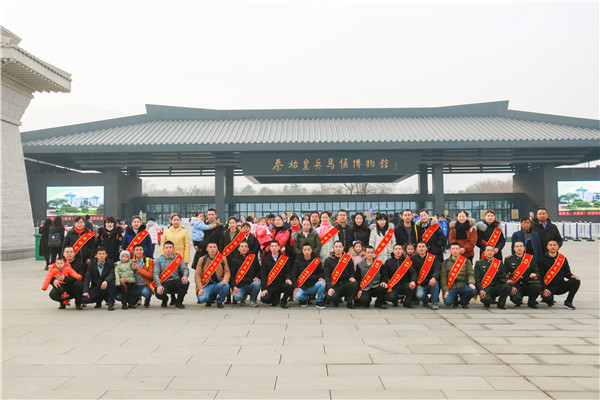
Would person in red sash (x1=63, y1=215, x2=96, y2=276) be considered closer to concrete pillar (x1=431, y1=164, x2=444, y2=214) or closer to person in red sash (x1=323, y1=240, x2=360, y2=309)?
person in red sash (x1=323, y1=240, x2=360, y2=309)

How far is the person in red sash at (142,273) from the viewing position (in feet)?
24.9

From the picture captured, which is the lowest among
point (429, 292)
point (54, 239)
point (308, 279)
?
point (429, 292)

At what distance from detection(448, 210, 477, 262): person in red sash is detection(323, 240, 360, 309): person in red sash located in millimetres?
2017

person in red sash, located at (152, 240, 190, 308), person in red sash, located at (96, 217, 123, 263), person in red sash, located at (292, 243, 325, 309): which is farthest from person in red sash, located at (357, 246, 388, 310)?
person in red sash, located at (96, 217, 123, 263)

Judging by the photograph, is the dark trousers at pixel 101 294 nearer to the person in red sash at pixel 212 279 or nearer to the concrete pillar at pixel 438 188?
the person in red sash at pixel 212 279

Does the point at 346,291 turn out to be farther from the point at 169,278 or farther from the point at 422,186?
the point at 422,186

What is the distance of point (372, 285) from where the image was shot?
7652 millimetres

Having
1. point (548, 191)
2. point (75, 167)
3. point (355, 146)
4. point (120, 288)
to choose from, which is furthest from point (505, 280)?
point (75, 167)

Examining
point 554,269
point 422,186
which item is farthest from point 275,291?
point 422,186

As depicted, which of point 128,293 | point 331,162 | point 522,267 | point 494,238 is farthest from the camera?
point 331,162

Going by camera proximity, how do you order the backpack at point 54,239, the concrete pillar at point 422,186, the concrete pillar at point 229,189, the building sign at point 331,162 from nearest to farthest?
the backpack at point 54,239
the building sign at point 331,162
the concrete pillar at point 422,186
the concrete pillar at point 229,189

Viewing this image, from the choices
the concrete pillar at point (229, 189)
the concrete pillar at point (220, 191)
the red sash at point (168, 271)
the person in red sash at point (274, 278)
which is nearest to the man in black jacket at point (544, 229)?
the person in red sash at point (274, 278)

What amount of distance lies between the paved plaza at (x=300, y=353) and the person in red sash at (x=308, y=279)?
0.29 m

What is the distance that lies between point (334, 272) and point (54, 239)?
8.77m
